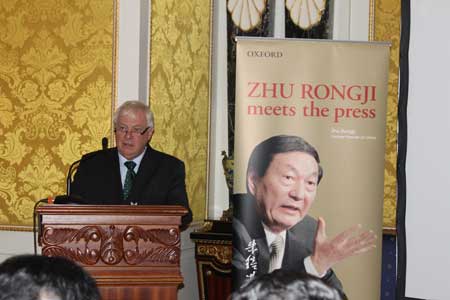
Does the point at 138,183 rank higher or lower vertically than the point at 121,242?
higher

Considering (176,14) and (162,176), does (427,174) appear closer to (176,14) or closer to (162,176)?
(162,176)

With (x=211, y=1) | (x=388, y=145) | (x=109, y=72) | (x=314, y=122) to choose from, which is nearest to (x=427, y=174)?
A: (x=314, y=122)

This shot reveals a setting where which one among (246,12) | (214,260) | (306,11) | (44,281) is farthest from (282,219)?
(44,281)

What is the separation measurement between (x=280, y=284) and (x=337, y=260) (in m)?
3.40

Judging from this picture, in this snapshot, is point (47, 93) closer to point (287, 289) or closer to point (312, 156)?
point (312, 156)

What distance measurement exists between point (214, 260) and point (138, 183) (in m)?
1.79

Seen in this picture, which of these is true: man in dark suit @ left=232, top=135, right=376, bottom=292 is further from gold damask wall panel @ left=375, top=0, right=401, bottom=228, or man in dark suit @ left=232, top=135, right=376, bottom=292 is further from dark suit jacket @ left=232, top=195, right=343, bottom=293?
gold damask wall panel @ left=375, top=0, right=401, bottom=228

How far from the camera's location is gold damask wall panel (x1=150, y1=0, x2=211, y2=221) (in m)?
6.48

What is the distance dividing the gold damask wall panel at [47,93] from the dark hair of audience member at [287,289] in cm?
467

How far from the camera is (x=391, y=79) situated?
6609 millimetres

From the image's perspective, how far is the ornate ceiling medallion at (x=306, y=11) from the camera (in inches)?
264

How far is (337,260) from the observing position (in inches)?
199

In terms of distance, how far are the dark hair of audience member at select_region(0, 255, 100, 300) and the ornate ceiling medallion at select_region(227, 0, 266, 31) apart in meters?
5.12

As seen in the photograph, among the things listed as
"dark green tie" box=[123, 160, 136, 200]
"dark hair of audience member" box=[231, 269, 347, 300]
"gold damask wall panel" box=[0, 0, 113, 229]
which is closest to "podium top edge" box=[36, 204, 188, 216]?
"dark green tie" box=[123, 160, 136, 200]
